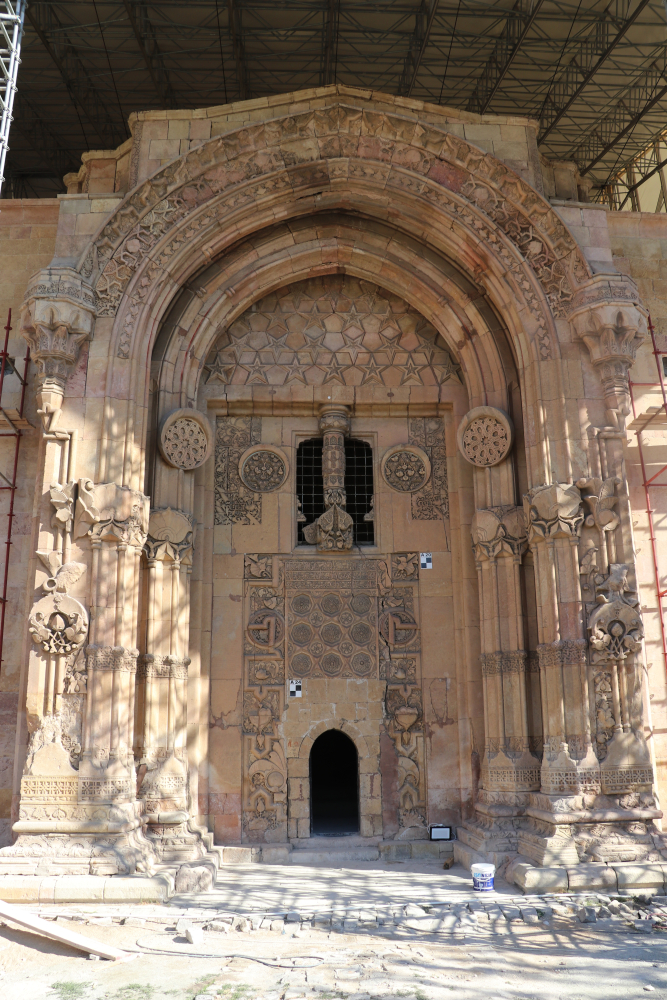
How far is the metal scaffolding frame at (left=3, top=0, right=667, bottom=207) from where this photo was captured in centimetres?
1537

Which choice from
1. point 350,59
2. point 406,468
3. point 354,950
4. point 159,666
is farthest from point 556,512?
point 350,59

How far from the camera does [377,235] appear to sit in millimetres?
13367

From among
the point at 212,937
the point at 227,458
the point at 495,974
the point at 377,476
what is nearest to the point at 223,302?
the point at 227,458

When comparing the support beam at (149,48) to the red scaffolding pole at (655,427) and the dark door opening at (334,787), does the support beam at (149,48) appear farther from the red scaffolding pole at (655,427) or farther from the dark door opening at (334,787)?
the dark door opening at (334,787)

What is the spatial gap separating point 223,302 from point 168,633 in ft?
17.3

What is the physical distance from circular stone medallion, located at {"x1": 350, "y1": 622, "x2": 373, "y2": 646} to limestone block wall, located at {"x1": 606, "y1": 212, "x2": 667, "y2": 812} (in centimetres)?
413

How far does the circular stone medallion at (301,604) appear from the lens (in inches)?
501

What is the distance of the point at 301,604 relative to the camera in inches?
501

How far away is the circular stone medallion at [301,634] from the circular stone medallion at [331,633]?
0.66ft

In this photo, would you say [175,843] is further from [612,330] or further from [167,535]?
[612,330]

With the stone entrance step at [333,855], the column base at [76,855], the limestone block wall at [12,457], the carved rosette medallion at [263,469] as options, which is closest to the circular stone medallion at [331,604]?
the carved rosette medallion at [263,469]

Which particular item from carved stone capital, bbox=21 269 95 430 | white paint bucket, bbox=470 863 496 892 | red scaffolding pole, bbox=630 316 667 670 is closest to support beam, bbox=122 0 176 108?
carved stone capital, bbox=21 269 95 430

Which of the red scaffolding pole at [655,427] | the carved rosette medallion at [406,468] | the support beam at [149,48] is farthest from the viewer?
the support beam at [149,48]

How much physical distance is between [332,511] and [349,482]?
2.80ft
